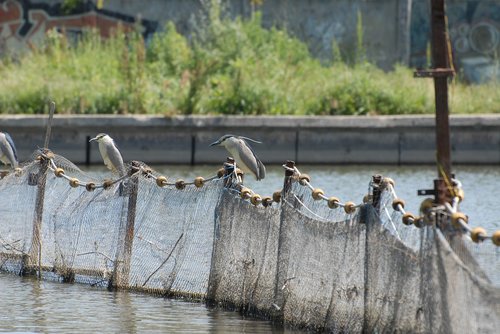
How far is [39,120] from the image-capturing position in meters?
23.7

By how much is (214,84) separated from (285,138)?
2.57 metres

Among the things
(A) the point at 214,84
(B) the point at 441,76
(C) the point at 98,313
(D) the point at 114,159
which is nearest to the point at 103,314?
(C) the point at 98,313

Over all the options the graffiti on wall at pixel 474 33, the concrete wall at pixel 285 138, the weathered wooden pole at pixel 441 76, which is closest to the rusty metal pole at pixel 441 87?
the weathered wooden pole at pixel 441 76

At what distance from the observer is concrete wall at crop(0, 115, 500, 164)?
23891 millimetres

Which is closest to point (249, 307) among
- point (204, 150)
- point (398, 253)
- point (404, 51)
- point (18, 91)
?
point (398, 253)

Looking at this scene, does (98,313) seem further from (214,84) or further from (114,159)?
(214,84)

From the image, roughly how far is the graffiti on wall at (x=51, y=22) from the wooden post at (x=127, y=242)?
20314mm

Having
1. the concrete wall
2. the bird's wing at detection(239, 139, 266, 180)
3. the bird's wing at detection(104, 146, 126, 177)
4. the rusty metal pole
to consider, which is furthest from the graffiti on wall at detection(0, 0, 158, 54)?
the rusty metal pole

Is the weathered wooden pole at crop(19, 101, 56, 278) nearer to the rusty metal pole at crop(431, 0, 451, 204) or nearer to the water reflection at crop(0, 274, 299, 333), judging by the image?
the water reflection at crop(0, 274, 299, 333)

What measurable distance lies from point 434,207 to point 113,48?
21191mm

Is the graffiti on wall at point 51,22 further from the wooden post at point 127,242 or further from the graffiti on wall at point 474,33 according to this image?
the wooden post at point 127,242

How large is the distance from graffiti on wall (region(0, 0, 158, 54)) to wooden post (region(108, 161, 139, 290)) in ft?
66.6

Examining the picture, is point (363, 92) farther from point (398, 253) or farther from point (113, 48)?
point (398, 253)

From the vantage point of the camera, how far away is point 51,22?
31859mm
